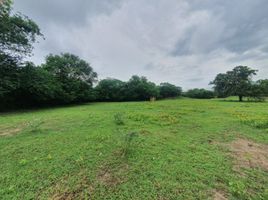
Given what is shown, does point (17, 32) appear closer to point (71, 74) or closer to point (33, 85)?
point (33, 85)

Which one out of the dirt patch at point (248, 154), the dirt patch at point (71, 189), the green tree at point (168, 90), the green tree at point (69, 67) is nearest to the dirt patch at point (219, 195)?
the dirt patch at point (248, 154)

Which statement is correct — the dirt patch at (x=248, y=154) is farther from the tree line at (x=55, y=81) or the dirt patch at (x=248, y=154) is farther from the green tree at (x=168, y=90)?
the green tree at (x=168, y=90)

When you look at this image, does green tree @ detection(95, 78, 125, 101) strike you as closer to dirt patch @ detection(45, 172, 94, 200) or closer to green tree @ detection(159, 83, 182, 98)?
green tree @ detection(159, 83, 182, 98)

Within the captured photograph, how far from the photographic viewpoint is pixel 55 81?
749 inches

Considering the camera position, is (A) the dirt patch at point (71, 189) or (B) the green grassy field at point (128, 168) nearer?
(A) the dirt patch at point (71, 189)

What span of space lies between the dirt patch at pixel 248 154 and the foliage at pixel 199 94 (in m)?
44.1

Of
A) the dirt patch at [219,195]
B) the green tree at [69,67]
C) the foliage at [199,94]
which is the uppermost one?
the green tree at [69,67]

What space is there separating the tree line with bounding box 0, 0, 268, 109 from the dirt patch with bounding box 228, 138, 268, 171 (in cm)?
904

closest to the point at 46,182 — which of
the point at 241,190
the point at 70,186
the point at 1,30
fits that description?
the point at 70,186

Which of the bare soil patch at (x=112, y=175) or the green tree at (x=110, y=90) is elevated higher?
the green tree at (x=110, y=90)

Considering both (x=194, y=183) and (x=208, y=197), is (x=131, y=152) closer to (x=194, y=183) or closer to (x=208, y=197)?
(x=194, y=183)

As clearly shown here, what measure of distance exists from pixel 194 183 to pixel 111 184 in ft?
4.57

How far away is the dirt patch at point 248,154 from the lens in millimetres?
3630

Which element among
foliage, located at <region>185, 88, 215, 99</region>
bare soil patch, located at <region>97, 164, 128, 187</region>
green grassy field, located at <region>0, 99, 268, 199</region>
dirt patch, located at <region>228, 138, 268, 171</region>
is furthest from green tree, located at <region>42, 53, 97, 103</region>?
foliage, located at <region>185, 88, 215, 99</region>
